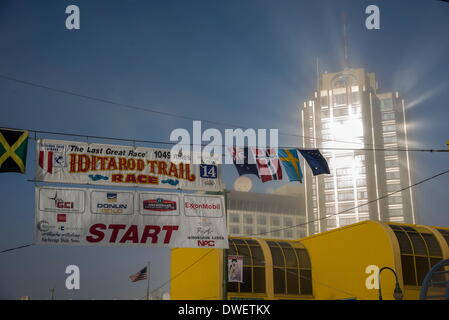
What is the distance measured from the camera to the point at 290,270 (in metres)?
43.3

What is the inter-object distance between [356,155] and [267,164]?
5984 inches

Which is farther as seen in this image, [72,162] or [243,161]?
[243,161]

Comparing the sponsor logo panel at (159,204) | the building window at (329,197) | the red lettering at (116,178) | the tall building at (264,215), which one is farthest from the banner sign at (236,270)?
the tall building at (264,215)

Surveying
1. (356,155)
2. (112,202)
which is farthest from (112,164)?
(356,155)

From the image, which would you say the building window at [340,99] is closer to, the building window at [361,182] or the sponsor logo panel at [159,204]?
the building window at [361,182]

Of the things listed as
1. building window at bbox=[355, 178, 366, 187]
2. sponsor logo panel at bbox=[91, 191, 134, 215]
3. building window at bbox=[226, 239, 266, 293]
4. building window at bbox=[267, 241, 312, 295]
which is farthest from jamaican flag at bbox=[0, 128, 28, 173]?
building window at bbox=[355, 178, 366, 187]

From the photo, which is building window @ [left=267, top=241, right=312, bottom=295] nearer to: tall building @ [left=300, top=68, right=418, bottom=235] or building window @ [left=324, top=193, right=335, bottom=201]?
tall building @ [left=300, top=68, right=418, bottom=235]

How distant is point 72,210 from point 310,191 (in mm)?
158101

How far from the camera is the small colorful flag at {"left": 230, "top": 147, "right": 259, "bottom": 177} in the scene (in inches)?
1134

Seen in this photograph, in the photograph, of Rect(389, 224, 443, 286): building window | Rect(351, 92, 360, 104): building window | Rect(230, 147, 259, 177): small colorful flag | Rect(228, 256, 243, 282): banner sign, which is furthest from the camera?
Rect(351, 92, 360, 104): building window

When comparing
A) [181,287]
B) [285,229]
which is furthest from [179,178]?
[285,229]

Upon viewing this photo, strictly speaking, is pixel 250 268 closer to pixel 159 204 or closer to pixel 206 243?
pixel 206 243

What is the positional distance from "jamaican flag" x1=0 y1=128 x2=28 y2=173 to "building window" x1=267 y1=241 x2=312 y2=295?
24.4m

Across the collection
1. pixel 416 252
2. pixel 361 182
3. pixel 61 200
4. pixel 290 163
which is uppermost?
pixel 361 182
